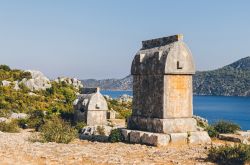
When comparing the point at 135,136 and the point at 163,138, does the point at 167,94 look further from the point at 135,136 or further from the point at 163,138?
the point at 135,136

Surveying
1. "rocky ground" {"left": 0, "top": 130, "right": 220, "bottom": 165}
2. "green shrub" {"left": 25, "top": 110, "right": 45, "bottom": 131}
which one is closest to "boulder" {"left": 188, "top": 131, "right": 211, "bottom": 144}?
"rocky ground" {"left": 0, "top": 130, "right": 220, "bottom": 165}

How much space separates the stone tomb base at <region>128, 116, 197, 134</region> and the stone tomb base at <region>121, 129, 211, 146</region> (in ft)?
0.92

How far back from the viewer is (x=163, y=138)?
1415 centimetres

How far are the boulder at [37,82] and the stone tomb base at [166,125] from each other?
101ft

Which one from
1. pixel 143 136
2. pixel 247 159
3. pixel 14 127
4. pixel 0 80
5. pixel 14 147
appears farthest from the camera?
pixel 0 80

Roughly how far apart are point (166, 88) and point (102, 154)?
401 cm

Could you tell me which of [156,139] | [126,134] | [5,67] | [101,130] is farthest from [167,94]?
[5,67]

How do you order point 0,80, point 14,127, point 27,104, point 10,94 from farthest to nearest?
point 0,80 < point 10,94 < point 27,104 < point 14,127

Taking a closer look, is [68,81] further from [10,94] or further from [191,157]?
[191,157]

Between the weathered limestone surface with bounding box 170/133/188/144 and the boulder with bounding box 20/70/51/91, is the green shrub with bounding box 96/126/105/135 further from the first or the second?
the boulder with bounding box 20/70/51/91

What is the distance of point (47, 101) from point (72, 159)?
3058 centimetres

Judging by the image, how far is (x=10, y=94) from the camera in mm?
40250

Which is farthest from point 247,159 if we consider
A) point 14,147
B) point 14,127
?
point 14,127

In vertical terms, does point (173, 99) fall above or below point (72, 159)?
above
